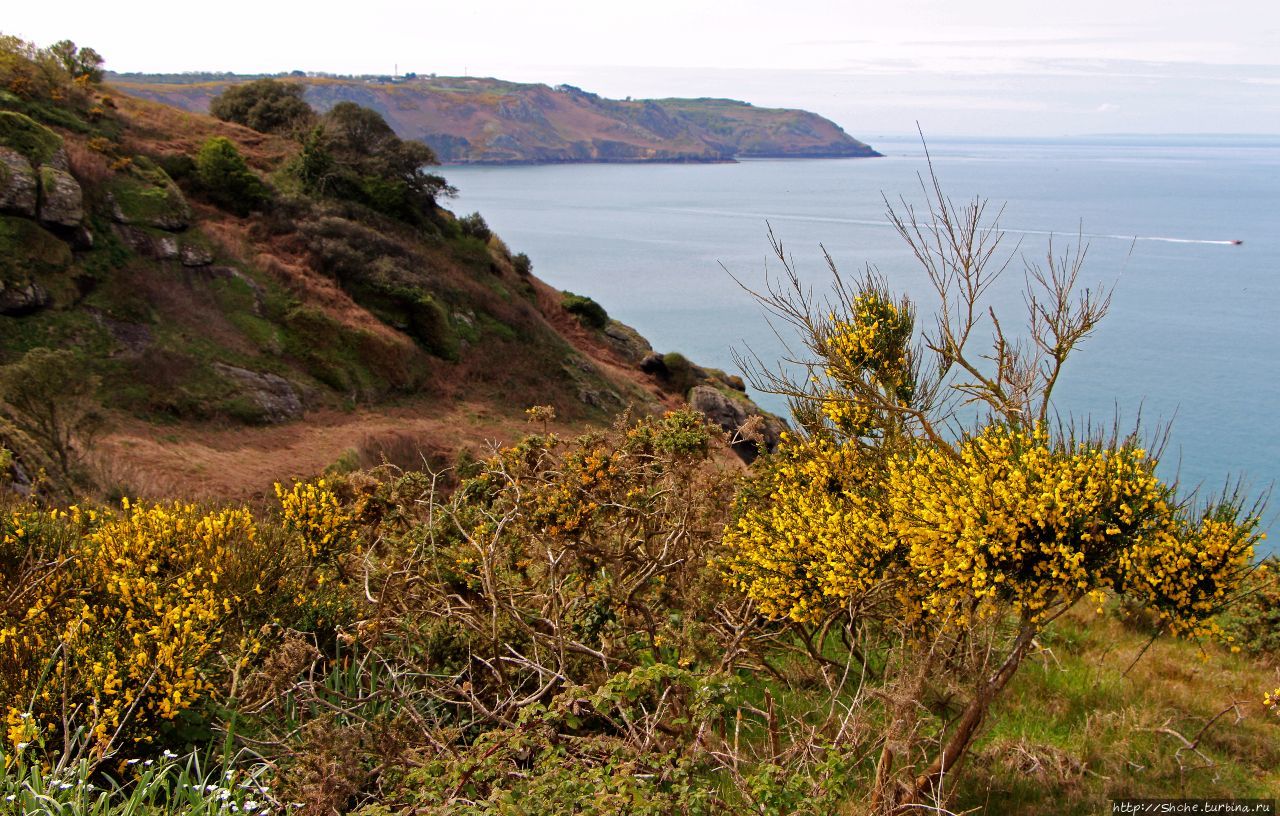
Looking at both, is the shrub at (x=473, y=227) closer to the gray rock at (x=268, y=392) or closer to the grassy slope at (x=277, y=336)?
the grassy slope at (x=277, y=336)

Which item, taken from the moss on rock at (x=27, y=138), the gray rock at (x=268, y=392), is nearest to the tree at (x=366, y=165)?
the moss on rock at (x=27, y=138)

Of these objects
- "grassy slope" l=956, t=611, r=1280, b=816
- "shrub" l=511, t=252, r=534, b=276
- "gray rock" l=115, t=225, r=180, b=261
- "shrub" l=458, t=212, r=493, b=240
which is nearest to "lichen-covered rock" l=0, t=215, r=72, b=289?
A: "gray rock" l=115, t=225, r=180, b=261

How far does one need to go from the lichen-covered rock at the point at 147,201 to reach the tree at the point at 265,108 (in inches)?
501

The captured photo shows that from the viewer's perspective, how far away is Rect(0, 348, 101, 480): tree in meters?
17.7

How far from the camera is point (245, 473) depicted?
2252 centimetres

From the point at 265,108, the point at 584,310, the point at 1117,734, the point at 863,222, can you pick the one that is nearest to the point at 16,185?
the point at 265,108

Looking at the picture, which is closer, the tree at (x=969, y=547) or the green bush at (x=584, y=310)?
the tree at (x=969, y=547)

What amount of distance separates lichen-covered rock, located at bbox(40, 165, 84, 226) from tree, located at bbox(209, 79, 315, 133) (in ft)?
56.4

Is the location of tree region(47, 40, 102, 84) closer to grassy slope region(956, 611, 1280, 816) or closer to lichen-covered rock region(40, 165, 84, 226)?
lichen-covered rock region(40, 165, 84, 226)

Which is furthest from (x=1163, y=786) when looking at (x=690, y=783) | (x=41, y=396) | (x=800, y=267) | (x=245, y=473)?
(x=800, y=267)

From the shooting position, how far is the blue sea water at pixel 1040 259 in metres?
39.5

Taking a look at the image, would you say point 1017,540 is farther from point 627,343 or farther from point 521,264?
point 521,264

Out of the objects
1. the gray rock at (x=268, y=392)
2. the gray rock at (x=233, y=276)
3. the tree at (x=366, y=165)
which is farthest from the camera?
the tree at (x=366, y=165)

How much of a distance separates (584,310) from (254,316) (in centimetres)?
1711
